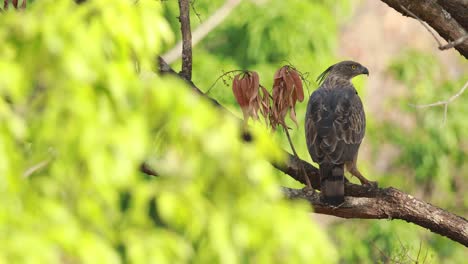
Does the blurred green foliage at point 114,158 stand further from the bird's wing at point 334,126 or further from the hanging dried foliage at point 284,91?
the bird's wing at point 334,126

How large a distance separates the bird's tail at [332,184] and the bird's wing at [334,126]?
0.17 m

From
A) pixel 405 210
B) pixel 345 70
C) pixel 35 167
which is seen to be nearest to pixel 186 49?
pixel 405 210

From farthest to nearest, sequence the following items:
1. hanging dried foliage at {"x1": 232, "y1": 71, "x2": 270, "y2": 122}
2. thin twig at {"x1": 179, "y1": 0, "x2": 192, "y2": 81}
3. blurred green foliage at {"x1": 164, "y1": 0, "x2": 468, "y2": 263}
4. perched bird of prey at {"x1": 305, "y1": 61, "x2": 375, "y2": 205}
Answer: blurred green foliage at {"x1": 164, "y1": 0, "x2": 468, "y2": 263}
perched bird of prey at {"x1": 305, "y1": 61, "x2": 375, "y2": 205}
thin twig at {"x1": 179, "y1": 0, "x2": 192, "y2": 81}
hanging dried foliage at {"x1": 232, "y1": 71, "x2": 270, "y2": 122}

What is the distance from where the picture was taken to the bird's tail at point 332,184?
6.89 m

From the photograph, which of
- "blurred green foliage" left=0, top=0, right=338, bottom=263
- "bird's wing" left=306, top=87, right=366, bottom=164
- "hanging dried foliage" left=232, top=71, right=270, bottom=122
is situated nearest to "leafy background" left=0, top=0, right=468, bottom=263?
"blurred green foliage" left=0, top=0, right=338, bottom=263

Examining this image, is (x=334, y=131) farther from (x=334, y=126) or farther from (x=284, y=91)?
(x=284, y=91)

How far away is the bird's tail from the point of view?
6895mm

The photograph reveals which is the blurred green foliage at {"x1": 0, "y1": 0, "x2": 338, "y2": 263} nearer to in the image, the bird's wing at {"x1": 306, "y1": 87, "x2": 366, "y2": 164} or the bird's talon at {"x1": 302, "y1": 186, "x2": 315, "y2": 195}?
the bird's talon at {"x1": 302, "y1": 186, "x2": 315, "y2": 195}

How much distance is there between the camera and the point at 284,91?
21.0 ft

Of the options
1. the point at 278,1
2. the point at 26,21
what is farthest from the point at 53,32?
the point at 278,1

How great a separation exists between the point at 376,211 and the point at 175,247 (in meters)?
3.83

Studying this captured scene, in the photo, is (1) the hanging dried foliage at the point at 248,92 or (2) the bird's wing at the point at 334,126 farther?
(2) the bird's wing at the point at 334,126

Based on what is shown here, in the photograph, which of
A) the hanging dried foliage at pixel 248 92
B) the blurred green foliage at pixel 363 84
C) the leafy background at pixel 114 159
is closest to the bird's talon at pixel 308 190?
the hanging dried foliage at pixel 248 92

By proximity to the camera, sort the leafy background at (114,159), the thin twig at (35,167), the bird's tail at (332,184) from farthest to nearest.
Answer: the bird's tail at (332,184), the thin twig at (35,167), the leafy background at (114,159)
